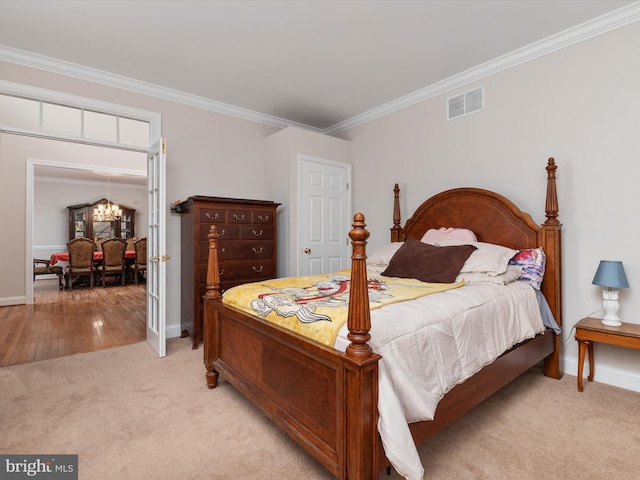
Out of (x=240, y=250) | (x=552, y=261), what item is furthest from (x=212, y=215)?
(x=552, y=261)

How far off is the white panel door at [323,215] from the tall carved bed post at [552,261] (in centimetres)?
236

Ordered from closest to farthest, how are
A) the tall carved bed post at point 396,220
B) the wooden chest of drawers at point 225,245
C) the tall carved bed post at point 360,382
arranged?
1. the tall carved bed post at point 360,382
2. the wooden chest of drawers at point 225,245
3. the tall carved bed post at point 396,220

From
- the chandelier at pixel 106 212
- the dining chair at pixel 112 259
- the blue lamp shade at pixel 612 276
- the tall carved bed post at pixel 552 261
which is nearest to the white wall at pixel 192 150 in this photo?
the tall carved bed post at pixel 552 261

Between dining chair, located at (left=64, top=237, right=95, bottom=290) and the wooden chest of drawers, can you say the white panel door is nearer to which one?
the wooden chest of drawers

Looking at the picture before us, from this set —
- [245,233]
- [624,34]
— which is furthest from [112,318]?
[624,34]

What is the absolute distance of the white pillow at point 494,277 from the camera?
2.32m

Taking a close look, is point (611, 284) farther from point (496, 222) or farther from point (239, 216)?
point (239, 216)

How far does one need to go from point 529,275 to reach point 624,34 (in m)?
1.84

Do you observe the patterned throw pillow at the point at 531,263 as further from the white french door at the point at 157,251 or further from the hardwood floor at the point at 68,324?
the hardwood floor at the point at 68,324

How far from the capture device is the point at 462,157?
10.9 ft

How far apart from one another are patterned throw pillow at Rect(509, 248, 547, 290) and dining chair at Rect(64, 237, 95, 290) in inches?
292

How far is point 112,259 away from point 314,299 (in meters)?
6.89

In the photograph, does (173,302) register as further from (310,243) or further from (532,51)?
(532,51)

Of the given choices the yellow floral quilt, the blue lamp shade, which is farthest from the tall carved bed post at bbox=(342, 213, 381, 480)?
the blue lamp shade
